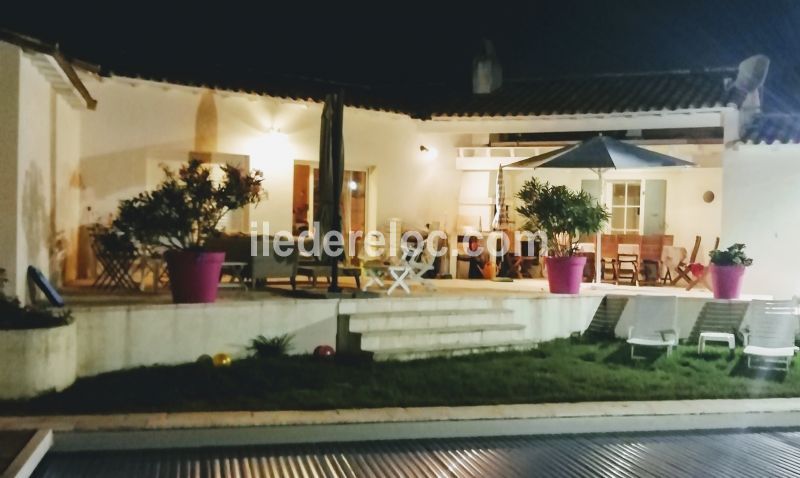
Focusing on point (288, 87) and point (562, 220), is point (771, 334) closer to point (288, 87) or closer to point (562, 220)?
point (562, 220)

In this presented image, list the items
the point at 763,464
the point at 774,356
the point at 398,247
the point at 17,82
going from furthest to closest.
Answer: the point at 398,247 < the point at 774,356 < the point at 17,82 < the point at 763,464

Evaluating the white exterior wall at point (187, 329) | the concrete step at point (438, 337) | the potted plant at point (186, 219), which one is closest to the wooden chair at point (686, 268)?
the concrete step at point (438, 337)

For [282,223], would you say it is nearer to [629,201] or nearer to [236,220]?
[236,220]

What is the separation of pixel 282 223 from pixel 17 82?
6.30 m

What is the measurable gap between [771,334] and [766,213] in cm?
353

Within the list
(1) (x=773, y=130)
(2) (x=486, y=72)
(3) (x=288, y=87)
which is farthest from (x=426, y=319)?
(2) (x=486, y=72)

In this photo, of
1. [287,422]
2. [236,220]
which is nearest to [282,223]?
[236,220]

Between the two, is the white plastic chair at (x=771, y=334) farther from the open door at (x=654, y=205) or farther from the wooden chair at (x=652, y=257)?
the open door at (x=654, y=205)

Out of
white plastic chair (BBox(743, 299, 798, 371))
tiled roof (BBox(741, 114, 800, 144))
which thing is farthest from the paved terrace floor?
tiled roof (BBox(741, 114, 800, 144))

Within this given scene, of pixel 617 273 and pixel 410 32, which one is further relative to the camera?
pixel 410 32

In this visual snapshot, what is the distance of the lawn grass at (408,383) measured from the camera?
7.85 m

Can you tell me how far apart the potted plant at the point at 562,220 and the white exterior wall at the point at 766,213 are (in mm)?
2959

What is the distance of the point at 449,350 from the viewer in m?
10.4

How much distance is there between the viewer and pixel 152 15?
19.0 metres
